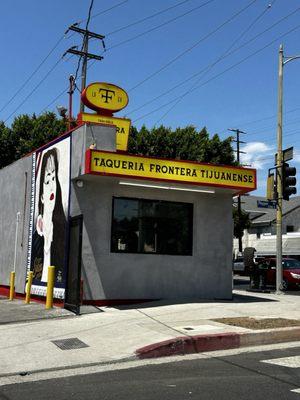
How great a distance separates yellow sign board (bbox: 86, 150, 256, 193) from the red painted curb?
16.8ft

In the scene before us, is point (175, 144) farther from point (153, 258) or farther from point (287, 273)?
point (153, 258)

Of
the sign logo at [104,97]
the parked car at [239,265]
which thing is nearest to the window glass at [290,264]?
the sign logo at [104,97]

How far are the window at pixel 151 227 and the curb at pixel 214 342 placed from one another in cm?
515

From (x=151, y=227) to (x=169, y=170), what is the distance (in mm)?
1815

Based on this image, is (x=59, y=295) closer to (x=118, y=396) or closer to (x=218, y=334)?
(x=218, y=334)

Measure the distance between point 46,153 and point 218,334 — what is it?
8677 mm

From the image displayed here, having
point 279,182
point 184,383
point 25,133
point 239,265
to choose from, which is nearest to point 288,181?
point 279,182

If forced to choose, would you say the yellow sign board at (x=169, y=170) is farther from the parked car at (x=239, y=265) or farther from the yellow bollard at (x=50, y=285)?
the parked car at (x=239, y=265)

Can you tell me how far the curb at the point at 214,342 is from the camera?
29.0 ft

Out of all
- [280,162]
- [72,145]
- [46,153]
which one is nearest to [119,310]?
[72,145]

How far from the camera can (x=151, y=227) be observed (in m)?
14.6

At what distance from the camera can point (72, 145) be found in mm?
14227

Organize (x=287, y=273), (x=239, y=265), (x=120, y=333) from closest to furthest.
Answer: (x=120, y=333) < (x=287, y=273) < (x=239, y=265)

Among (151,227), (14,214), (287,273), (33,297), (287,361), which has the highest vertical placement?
(14,214)
